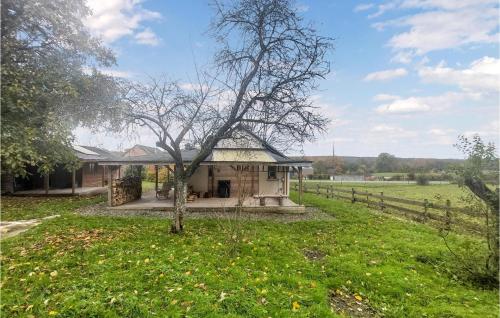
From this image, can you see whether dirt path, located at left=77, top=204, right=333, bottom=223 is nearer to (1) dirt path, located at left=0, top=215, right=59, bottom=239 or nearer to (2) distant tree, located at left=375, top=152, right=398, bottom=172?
(1) dirt path, located at left=0, top=215, right=59, bottom=239

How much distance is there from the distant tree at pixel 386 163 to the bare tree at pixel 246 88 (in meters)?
56.8

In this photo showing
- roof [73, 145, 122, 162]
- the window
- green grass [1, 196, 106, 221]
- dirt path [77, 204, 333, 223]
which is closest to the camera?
green grass [1, 196, 106, 221]

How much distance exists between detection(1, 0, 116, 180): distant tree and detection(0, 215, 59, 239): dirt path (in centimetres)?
243

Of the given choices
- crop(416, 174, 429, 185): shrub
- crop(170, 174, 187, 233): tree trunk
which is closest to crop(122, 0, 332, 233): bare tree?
crop(170, 174, 187, 233): tree trunk

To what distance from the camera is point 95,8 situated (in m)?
13.7

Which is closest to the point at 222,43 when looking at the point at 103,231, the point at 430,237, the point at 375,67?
the point at 103,231

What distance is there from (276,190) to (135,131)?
11129 millimetres

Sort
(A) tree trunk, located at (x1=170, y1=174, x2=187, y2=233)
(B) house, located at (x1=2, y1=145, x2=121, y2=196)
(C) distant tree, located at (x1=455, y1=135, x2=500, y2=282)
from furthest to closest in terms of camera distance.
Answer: (B) house, located at (x1=2, y1=145, x2=121, y2=196), (A) tree trunk, located at (x1=170, y1=174, x2=187, y2=233), (C) distant tree, located at (x1=455, y1=135, x2=500, y2=282)

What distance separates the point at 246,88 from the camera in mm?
9570

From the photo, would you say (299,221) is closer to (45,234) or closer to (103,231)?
(103,231)

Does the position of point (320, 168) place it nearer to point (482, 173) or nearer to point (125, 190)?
point (125, 190)

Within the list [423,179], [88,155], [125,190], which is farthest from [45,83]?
[423,179]

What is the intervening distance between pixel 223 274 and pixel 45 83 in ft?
24.2

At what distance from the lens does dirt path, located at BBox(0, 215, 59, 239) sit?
30.5 ft
